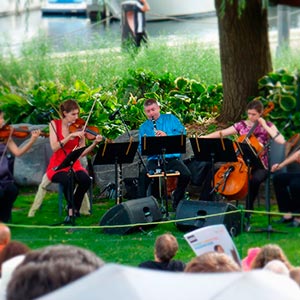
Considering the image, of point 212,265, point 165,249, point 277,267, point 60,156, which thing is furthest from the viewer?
point 60,156

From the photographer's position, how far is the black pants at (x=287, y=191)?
11.0m

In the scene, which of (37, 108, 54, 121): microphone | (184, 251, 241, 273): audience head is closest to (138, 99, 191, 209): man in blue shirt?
(37, 108, 54, 121): microphone

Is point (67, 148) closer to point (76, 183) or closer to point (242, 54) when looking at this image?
point (76, 183)

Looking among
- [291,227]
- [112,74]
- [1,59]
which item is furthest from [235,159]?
[1,59]

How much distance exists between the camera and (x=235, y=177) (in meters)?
11.7

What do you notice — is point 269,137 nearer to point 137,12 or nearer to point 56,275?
point 56,275

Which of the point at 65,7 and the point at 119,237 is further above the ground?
the point at 119,237

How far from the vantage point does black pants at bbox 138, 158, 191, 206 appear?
12.0m

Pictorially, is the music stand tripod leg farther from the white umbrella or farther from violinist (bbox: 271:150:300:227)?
the white umbrella

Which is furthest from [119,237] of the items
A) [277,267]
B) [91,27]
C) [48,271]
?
[91,27]

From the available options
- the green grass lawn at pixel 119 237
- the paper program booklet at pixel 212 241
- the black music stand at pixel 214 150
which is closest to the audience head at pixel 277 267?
the paper program booklet at pixel 212 241

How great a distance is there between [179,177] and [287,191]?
1413 mm

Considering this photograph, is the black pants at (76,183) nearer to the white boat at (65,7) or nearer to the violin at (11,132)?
the violin at (11,132)

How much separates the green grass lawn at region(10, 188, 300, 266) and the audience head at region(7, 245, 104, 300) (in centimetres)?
476
